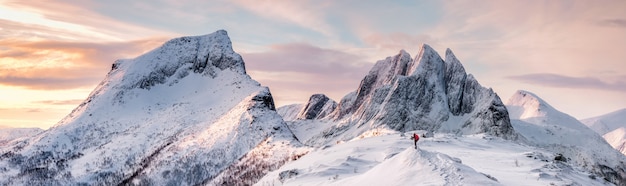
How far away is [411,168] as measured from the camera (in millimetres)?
35219

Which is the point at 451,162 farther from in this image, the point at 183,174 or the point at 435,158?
the point at 183,174

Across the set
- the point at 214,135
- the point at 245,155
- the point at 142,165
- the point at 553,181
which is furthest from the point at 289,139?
the point at 553,181

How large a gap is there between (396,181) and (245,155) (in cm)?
14432

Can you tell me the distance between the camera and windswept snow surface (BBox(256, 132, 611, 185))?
3400cm

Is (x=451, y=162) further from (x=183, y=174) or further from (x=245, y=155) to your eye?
(x=183, y=174)

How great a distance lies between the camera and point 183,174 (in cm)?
17962

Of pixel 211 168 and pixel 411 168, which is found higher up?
pixel 411 168

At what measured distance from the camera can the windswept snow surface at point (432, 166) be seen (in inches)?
1339

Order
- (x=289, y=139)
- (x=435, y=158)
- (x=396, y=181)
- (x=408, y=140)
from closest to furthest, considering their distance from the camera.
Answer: (x=396, y=181) → (x=435, y=158) → (x=408, y=140) → (x=289, y=139)

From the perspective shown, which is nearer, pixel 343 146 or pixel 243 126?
pixel 343 146

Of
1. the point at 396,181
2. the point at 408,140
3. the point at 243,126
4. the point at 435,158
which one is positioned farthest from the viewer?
the point at 243,126

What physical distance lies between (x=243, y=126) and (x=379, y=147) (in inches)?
5277

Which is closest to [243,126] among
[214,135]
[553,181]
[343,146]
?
[214,135]

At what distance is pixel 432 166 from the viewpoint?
1366 inches
